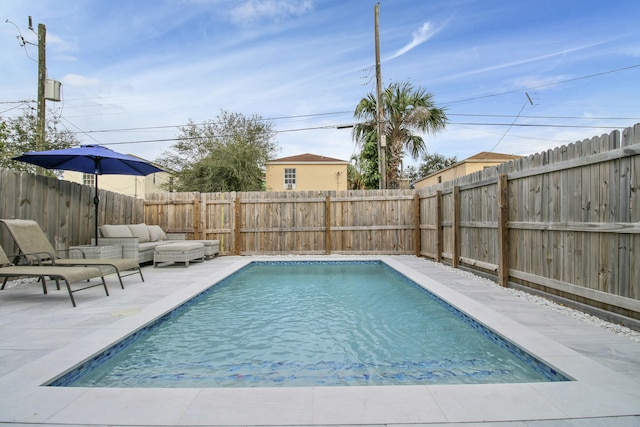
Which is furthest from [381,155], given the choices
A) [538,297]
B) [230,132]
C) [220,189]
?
[230,132]

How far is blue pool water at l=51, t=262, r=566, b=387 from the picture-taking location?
8.84 feet

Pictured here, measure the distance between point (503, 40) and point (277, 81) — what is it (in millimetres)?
8575

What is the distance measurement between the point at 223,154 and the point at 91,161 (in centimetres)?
1268

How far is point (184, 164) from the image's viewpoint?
2217 centimetres

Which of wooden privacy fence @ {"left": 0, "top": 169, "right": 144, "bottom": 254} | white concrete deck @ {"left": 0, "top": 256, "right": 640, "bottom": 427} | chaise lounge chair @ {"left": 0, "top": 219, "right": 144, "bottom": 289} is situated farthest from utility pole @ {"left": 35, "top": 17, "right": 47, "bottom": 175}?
white concrete deck @ {"left": 0, "top": 256, "right": 640, "bottom": 427}

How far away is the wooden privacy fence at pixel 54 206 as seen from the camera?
5.82m

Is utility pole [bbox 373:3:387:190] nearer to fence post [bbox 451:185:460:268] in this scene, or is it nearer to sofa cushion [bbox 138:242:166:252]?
fence post [bbox 451:185:460:268]

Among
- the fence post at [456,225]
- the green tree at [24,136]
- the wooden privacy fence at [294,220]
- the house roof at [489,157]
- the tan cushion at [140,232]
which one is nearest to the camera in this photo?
the fence post at [456,225]

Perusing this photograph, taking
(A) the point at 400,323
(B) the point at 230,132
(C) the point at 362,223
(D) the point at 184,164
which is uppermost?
(B) the point at 230,132

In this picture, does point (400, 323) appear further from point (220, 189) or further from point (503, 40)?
point (220, 189)

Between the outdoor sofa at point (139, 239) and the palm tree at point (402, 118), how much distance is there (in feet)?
25.1

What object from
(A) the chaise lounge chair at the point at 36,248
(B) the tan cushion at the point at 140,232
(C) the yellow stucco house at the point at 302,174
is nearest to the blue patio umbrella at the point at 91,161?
(A) the chaise lounge chair at the point at 36,248

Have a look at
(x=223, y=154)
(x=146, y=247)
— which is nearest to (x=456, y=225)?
(x=146, y=247)

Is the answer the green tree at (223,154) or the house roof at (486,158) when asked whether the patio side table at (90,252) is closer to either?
the green tree at (223,154)
